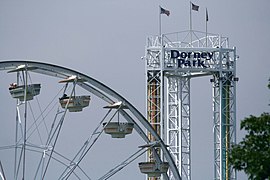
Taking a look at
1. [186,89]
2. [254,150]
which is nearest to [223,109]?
[186,89]

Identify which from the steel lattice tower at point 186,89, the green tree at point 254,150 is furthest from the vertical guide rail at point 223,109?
the green tree at point 254,150

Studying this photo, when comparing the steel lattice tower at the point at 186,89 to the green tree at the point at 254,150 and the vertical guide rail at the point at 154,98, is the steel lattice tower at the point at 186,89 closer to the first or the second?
the vertical guide rail at the point at 154,98

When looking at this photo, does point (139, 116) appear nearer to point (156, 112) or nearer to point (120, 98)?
point (120, 98)

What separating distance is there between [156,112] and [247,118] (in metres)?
43.1

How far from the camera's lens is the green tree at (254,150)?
3316 centimetres

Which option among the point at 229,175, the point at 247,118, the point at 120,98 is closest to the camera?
the point at 247,118

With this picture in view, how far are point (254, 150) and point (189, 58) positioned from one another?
142 ft

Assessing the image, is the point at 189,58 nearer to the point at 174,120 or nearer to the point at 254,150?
the point at 174,120

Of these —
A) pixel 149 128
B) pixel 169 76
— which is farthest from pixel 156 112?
pixel 149 128

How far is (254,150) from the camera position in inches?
1330

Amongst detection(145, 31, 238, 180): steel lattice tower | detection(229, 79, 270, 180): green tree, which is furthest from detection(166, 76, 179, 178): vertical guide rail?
detection(229, 79, 270, 180): green tree

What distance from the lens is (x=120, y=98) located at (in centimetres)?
5706

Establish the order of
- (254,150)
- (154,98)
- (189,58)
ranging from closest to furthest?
(254,150) → (189,58) → (154,98)

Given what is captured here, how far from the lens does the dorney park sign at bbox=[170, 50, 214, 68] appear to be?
252ft
